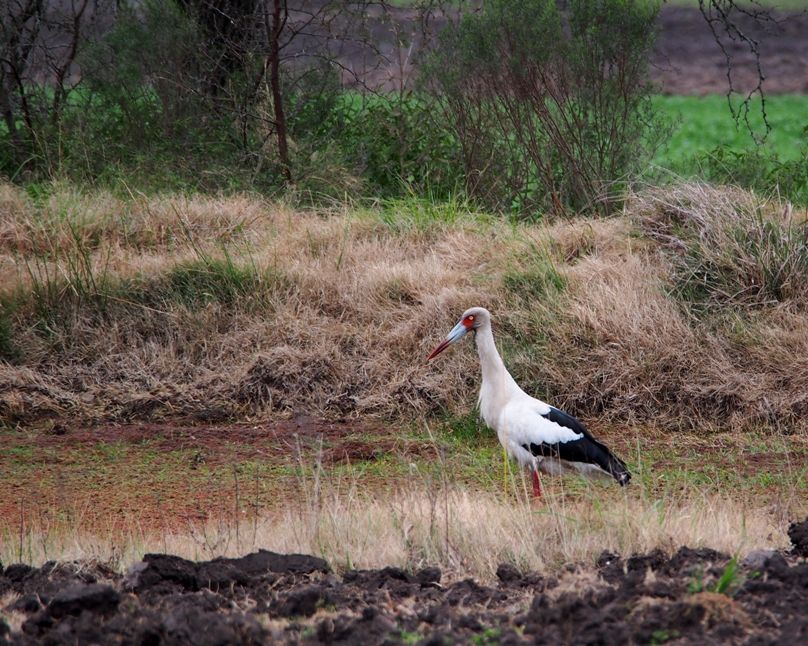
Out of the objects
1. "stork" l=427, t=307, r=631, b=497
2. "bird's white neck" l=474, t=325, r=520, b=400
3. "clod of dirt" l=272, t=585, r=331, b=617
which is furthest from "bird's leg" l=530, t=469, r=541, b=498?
"clod of dirt" l=272, t=585, r=331, b=617

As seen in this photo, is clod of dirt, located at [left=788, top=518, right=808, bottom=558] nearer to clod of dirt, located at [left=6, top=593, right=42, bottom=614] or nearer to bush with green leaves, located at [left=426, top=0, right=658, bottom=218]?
clod of dirt, located at [left=6, top=593, right=42, bottom=614]

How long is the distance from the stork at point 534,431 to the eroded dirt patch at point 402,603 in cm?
180

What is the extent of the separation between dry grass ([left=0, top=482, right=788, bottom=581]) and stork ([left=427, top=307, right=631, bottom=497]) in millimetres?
775

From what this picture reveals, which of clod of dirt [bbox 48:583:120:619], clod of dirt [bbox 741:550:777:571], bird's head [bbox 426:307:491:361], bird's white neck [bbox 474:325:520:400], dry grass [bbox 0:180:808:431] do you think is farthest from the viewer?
dry grass [bbox 0:180:808:431]

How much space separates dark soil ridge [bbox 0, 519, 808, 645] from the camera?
397 centimetres

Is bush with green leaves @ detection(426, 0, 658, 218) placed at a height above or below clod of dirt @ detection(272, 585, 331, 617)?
above

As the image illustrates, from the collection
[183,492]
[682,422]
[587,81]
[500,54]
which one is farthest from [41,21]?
[682,422]

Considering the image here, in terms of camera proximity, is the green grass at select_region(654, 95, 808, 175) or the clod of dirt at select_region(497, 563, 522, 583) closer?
the clod of dirt at select_region(497, 563, 522, 583)

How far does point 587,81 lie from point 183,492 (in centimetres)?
583

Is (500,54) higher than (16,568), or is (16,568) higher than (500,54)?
(500,54)

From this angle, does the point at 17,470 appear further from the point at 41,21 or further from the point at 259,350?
→ the point at 41,21

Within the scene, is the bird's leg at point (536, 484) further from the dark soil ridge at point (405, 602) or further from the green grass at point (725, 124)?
the green grass at point (725, 124)

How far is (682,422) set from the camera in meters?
8.33

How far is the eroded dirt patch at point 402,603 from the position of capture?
13.0 ft
